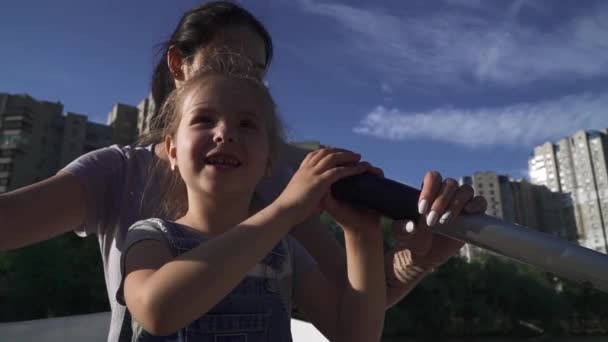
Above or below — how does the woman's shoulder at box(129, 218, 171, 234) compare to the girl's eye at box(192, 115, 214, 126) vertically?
below

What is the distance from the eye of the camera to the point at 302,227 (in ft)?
3.65

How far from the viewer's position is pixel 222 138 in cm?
67

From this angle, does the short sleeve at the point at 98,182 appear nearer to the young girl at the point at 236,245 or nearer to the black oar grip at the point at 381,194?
the young girl at the point at 236,245

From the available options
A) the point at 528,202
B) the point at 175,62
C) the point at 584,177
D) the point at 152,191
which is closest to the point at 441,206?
the point at 152,191

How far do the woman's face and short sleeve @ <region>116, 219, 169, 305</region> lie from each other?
0.48 m

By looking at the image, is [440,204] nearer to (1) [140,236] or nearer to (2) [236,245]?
(2) [236,245]

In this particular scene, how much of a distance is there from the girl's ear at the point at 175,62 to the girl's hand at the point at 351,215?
2.21 ft

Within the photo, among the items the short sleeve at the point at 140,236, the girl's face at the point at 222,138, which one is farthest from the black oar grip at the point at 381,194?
the short sleeve at the point at 140,236

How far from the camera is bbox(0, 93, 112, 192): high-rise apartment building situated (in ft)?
79.5

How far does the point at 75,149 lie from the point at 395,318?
19.9 meters

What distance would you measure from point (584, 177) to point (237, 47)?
46098 millimetres

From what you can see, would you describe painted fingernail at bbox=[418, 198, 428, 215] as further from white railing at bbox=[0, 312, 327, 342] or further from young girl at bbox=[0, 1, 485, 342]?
white railing at bbox=[0, 312, 327, 342]

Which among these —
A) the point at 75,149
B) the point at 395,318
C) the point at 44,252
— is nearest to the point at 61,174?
the point at 44,252

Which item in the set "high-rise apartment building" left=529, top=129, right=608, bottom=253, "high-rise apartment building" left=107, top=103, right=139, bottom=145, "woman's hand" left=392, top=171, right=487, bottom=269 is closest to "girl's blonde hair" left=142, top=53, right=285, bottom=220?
"woman's hand" left=392, top=171, right=487, bottom=269
